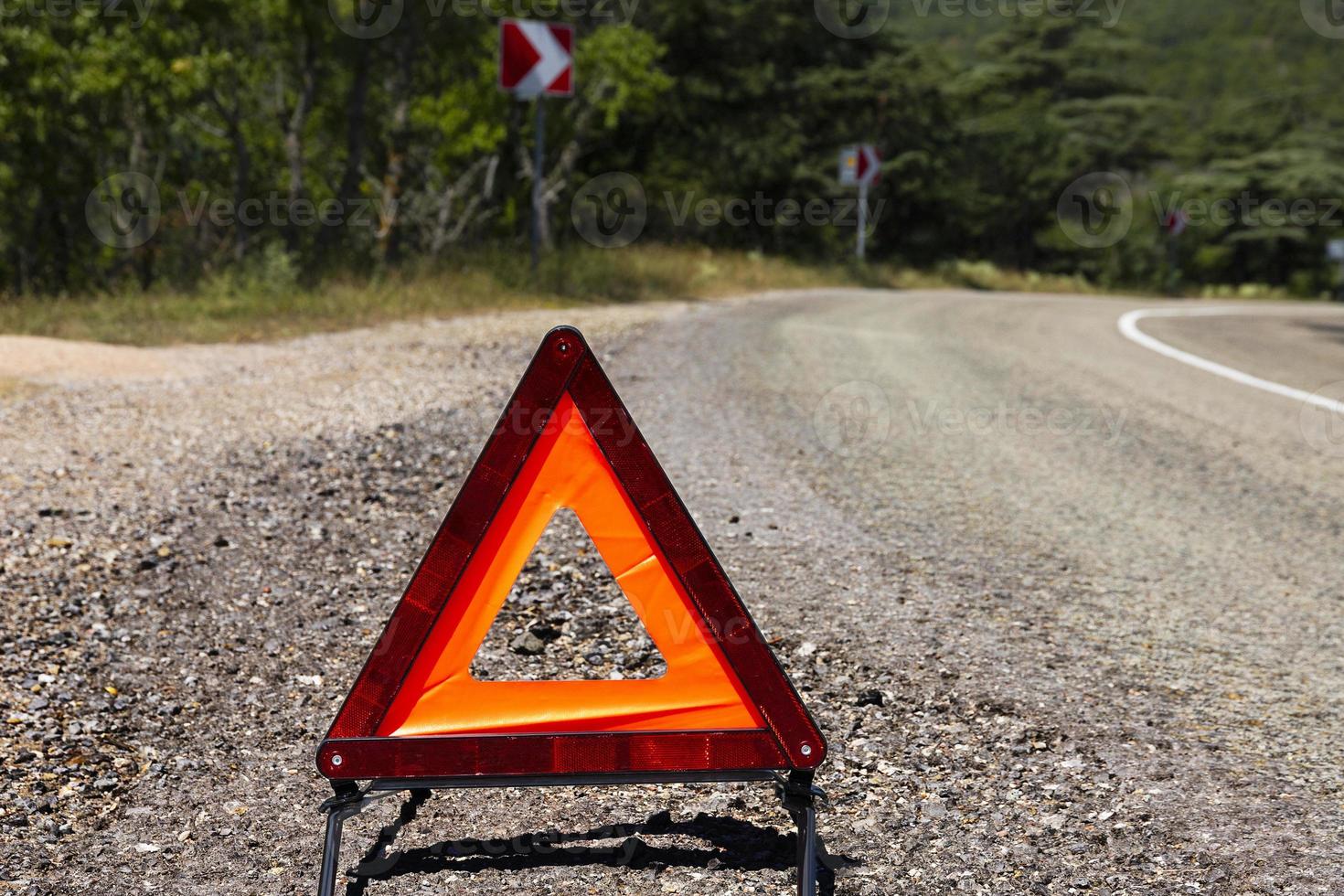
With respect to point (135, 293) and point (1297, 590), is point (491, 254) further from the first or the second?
point (1297, 590)

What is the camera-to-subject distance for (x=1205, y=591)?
421 cm

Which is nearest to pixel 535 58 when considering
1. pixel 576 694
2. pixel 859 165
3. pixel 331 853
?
pixel 576 694

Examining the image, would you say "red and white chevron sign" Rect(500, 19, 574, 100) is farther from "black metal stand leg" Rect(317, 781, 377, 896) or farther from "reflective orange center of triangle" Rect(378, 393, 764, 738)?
"black metal stand leg" Rect(317, 781, 377, 896)

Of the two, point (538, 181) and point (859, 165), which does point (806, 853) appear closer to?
point (538, 181)

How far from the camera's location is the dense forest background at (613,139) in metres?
15.6

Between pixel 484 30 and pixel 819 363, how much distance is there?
1075 centimetres

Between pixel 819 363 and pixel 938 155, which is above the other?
pixel 938 155

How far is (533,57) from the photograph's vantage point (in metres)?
12.8

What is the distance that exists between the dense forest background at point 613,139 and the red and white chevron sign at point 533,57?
2.65 metres

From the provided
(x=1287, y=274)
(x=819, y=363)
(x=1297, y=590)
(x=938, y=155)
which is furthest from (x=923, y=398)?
(x=1287, y=274)

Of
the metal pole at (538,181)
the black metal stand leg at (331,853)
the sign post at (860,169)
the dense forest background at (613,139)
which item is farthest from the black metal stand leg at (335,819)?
the sign post at (860,169)

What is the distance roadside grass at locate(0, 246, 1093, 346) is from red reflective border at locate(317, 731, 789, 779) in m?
8.06

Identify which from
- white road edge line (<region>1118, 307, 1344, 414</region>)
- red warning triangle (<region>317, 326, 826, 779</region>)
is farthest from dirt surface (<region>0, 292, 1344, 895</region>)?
white road edge line (<region>1118, 307, 1344, 414</region>)

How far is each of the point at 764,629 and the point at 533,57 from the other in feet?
34.8
